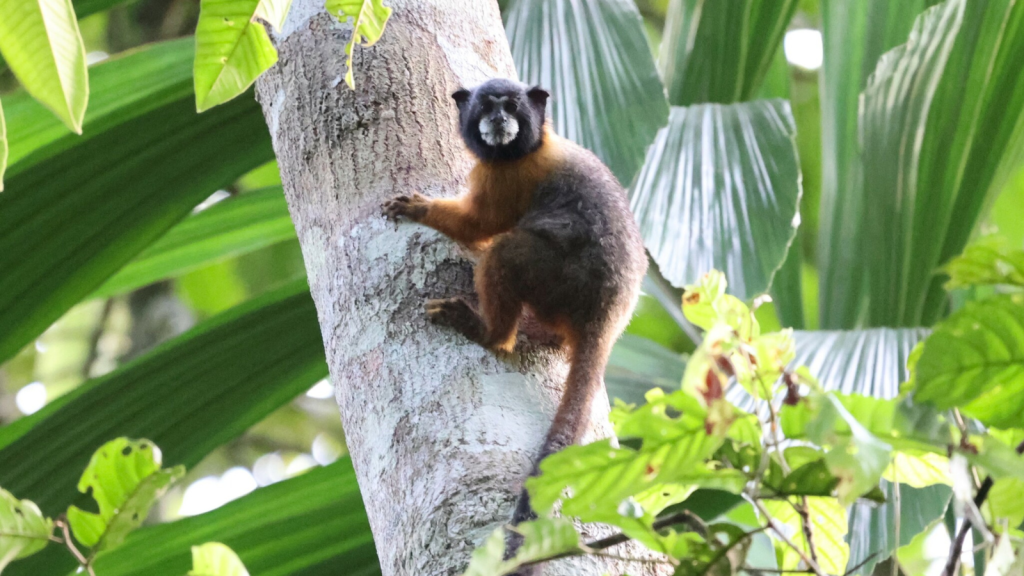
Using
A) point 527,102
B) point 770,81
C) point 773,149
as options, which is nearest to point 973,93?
point 773,149

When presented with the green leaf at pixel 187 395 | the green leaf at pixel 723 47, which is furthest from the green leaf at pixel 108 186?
the green leaf at pixel 723 47

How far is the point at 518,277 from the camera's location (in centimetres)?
228

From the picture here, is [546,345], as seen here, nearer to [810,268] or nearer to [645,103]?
[645,103]

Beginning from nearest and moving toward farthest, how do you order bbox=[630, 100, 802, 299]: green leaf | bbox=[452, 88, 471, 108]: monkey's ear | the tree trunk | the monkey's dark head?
the tree trunk → bbox=[452, 88, 471, 108]: monkey's ear → the monkey's dark head → bbox=[630, 100, 802, 299]: green leaf

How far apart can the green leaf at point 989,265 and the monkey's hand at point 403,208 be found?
3.67 feet

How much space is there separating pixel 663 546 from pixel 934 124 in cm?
331

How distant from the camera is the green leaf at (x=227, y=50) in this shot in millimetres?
1088

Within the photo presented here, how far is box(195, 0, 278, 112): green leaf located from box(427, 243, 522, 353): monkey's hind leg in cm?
63

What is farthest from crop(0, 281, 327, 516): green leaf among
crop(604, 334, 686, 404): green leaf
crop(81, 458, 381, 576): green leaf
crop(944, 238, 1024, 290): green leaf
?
crop(944, 238, 1024, 290): green leaf

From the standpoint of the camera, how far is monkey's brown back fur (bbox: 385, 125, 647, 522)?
1838 mm

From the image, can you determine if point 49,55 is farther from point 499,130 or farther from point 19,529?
point 499,130

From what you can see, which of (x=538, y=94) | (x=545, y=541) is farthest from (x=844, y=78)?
(x=545, y=541)

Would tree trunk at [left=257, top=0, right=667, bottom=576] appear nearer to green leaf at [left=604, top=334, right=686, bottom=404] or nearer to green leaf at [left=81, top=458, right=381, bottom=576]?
green leaf at [left=81, top=458, right=381, bottom=576]

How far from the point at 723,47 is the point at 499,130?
1.57 m
